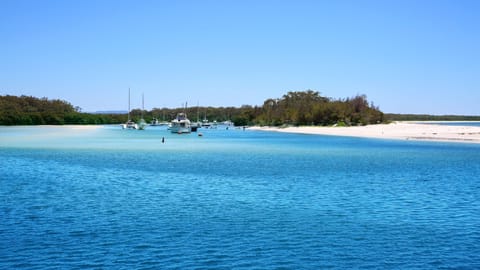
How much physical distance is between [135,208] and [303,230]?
321 inches

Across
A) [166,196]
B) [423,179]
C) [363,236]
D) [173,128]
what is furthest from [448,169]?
[173,128]

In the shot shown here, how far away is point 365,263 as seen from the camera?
15.5m

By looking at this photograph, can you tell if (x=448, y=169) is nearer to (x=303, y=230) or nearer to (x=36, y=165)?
(x=303, y=230)

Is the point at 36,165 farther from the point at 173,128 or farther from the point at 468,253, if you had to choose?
the point at 173,128

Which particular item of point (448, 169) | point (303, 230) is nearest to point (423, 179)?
point (448, 169)

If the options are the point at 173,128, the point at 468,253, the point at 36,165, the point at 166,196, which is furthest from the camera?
the point at 173,128

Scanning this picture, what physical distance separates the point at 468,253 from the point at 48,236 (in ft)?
42.1

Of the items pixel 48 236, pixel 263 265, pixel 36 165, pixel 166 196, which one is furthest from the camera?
pixel 36 165

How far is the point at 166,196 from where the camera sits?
2855 cm

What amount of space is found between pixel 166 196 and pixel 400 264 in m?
15.3

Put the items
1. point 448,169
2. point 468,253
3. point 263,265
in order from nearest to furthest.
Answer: point 263,265
point 468,253
point 448,169

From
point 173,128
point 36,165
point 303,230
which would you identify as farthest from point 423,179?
point 173,128

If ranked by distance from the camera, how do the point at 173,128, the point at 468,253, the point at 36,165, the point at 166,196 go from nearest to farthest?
the point at 468,253
the point at 166,196
the point at 36,165
the point at 173,128

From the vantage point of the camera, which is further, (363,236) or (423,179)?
(423,179)
